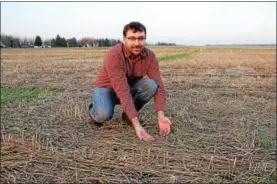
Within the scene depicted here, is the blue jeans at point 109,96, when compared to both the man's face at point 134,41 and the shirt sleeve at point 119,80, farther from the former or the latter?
the man's face at point 134,41

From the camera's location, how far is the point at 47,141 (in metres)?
4.10

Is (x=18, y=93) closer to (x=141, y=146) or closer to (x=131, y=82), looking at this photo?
(x=131, y=82)

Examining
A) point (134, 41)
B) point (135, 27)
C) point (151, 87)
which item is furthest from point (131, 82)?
point (135, 27)

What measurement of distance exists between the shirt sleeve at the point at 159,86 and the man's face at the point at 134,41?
0.39m

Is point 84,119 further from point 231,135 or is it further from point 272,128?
point 272,128

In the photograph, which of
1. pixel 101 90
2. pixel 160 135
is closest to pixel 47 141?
pixel 101 90

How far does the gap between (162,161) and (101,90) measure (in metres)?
1.55

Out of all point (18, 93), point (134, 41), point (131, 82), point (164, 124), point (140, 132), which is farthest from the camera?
point (18, 93)

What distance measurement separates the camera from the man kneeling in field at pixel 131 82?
4188 mm

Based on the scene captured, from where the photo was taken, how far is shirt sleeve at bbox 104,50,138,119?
4197mm

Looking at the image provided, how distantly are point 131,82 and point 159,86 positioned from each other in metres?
0.45

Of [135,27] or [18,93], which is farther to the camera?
[18,93]

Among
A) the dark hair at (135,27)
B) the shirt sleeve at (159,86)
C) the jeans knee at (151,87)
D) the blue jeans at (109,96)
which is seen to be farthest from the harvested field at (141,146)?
the dark hair at (135,27)

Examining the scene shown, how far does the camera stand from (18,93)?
7.92 metres
